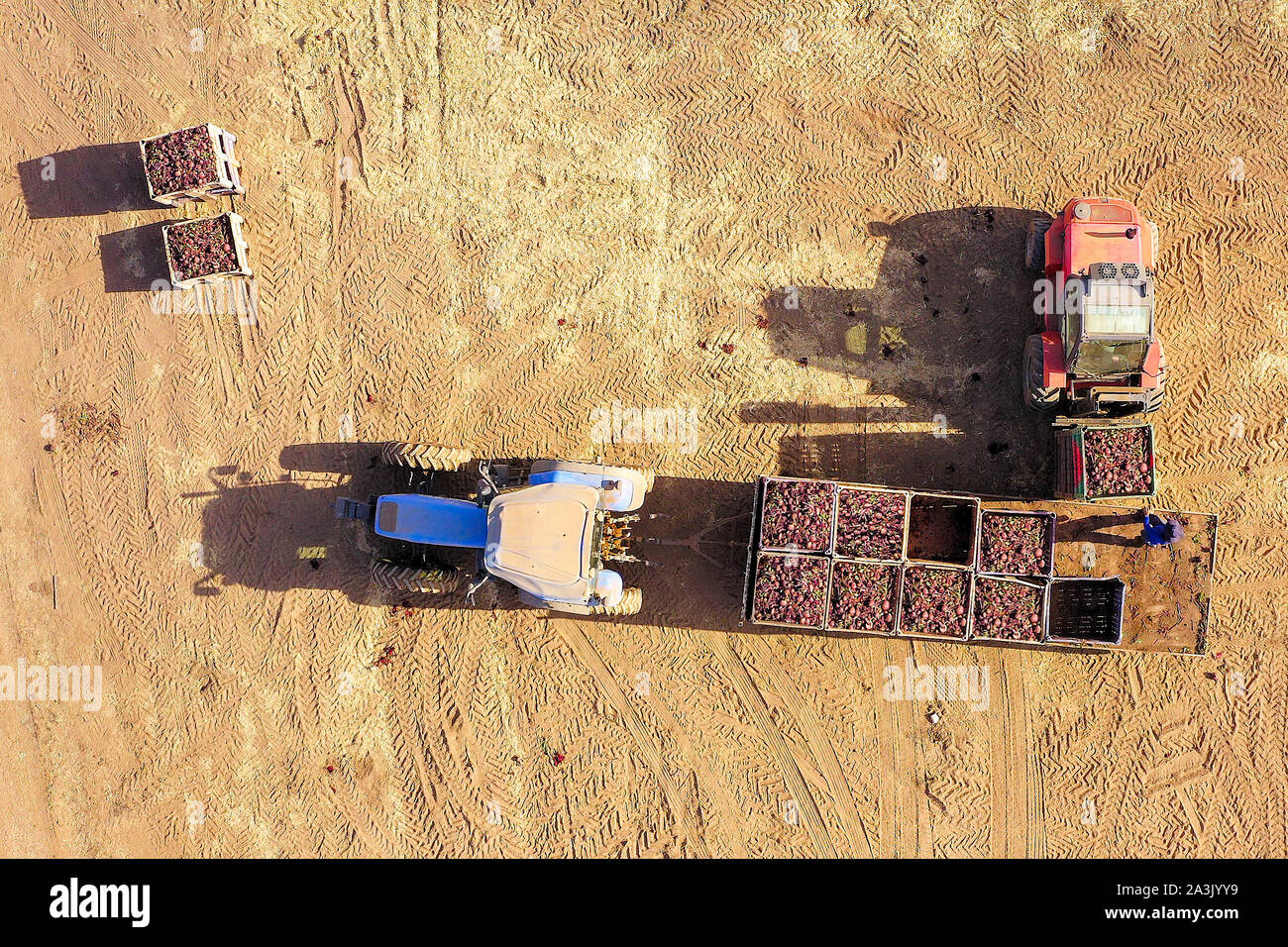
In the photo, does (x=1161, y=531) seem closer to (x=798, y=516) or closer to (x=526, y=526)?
(x=798, y=516)

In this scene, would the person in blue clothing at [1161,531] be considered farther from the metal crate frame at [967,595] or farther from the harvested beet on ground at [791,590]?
the harvested beet on ground at [791,590]

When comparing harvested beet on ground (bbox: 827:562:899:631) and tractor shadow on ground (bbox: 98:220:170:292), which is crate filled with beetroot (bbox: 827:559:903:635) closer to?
harvested beet on ground (bbox: 827:562:899:631)

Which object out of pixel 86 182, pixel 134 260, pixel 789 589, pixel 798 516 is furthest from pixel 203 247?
pixel 789 589

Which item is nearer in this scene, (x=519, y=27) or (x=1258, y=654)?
(x=1258, y=654)

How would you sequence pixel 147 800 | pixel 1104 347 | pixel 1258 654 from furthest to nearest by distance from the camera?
pixel 147 800 < pixel 1258 654 < pixel 1104 347

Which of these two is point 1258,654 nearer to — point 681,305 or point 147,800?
point 681,305

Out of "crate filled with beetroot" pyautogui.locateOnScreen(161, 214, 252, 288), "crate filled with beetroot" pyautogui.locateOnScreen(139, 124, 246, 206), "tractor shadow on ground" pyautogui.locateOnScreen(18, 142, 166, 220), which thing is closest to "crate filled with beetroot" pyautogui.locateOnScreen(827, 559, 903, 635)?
"crate filled with beetroot" pyautogui.locateOnScreen(161, 214, 252, 288)

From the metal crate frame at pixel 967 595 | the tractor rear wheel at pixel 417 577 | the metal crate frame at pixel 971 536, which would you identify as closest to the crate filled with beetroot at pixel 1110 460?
the metal crate frame at pixel 971 536

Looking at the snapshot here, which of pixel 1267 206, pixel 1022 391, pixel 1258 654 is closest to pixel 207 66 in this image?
pixel 1022 391
